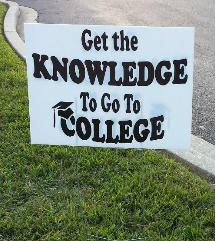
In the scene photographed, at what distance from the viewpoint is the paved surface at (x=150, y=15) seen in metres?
6.73

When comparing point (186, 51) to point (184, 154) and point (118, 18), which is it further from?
point (118, 18)

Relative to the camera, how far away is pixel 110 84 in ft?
8.77

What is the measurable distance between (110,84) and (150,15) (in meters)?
6.62

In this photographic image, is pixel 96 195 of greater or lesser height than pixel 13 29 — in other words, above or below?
below

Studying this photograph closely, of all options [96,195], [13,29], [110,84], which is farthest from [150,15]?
[110,84]

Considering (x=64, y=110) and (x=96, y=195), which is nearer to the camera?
(x=64, y=110)

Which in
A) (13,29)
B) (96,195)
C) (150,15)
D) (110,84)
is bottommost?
(96,195)

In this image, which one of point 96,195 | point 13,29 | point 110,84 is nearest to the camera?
point 110,84

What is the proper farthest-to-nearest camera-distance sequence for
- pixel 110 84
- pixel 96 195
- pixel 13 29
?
pixel 13 29 → pixel 96 195 → pixel 110 84

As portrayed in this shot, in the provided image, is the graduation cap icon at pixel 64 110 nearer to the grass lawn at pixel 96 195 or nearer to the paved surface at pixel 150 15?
the grass lawn at pixel 96 195

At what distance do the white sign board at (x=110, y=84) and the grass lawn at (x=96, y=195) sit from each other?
49cm

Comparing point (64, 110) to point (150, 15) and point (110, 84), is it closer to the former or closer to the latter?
point (110, 84)

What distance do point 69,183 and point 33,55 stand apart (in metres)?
1.12

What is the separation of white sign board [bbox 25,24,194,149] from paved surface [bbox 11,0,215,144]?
309 cm
